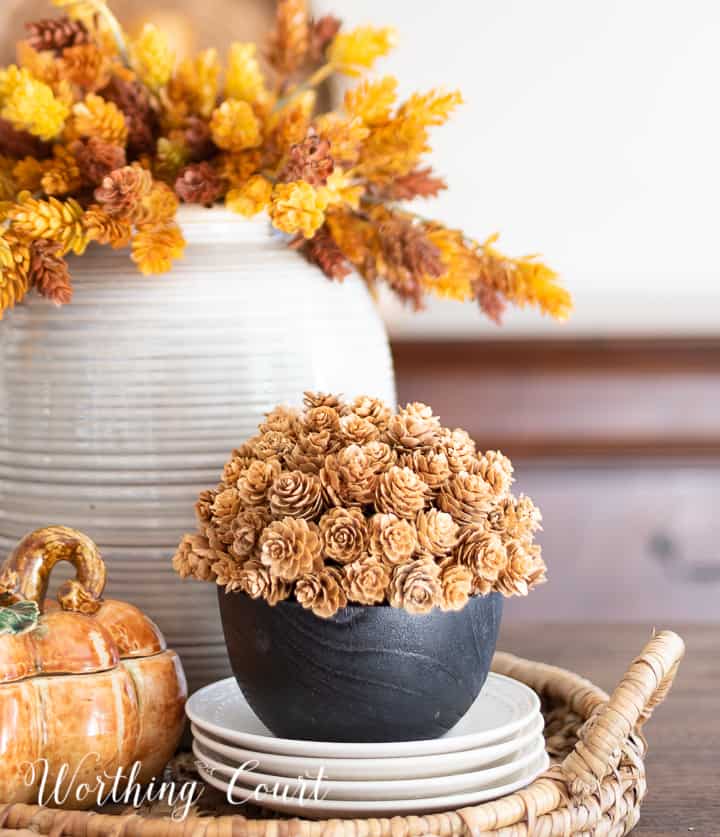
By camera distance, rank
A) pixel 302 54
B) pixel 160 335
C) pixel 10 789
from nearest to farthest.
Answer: pixel 10 789
pixel 160 335
pixel 302 54

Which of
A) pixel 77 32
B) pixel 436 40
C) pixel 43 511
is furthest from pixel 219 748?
pixel 436 40

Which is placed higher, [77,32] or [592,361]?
[77,32]

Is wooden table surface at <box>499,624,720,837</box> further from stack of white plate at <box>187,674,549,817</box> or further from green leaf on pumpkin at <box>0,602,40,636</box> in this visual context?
green leaf on pumpkin at <box>0,602,40,636</box>

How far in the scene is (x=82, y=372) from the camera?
2.16 feet

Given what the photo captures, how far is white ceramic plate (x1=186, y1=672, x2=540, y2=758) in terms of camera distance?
1.61 feet

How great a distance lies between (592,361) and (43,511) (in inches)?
26.8

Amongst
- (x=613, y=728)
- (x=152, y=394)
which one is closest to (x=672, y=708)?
(x=613, y=728)

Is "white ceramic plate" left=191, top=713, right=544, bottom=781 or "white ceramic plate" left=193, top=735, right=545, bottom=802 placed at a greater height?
"white ceramic plate" left=191, top=713, right=544, bottom=781

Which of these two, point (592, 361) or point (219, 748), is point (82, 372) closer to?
point (219, 748)

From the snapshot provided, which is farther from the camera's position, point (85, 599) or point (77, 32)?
point (77, 32)

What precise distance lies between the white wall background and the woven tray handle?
0.68 m

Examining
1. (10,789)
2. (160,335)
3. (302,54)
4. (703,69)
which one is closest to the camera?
(10,789)

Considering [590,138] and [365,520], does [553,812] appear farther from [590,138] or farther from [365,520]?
[590,138]

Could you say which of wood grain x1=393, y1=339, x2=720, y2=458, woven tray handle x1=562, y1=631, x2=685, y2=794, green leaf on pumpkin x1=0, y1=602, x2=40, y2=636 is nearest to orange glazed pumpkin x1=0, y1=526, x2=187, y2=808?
green leaf on pumpkin x1=0, y1=602, x2=40, y2=636
